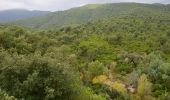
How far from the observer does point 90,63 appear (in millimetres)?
67125

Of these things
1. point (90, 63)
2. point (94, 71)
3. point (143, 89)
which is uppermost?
point (90, 63)

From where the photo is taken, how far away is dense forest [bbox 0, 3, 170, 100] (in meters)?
26.0

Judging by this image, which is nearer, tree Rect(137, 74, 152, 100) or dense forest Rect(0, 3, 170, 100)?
dense forest Rect(0, 3, 170, 100)

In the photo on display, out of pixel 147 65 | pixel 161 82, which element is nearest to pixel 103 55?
pixel 147 65

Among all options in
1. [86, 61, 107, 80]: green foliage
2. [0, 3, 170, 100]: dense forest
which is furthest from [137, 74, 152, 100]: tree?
[86, 61, 107, 80]: green foliage

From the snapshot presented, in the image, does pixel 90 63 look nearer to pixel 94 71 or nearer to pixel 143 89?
pixel 94 71

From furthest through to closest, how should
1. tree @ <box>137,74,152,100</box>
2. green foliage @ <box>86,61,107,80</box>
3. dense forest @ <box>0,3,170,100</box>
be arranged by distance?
green foliage @ <box>86,61,107,80</box>
tree @ <box>137,74,152,100</box>
dense forest @ <box>0,3,170,100</box>

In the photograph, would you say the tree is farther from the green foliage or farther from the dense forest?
the green foliage

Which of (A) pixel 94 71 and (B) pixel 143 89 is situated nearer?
(B) pixel 143 89

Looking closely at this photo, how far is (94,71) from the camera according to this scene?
62250mm

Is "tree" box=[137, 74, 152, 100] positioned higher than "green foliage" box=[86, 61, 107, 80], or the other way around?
"green foliage" box=[86, 61, 107, 80]

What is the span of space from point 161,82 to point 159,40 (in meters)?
42.0

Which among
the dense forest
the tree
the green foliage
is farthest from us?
the green foliage

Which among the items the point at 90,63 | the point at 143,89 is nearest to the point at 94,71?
the point at 90,63
